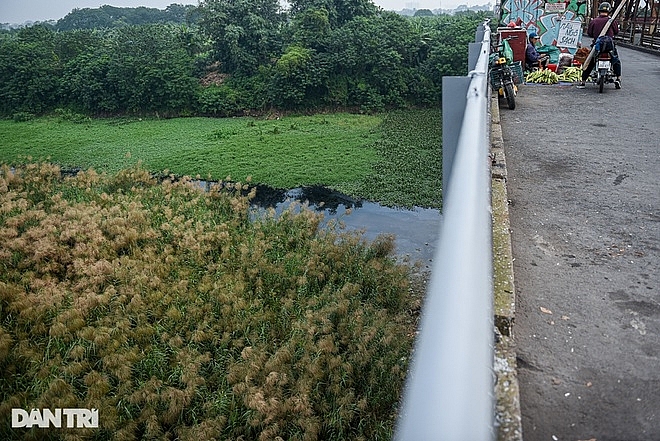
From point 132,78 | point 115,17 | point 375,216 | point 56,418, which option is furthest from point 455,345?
point 115,17

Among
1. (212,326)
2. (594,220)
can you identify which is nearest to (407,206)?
(212,326)

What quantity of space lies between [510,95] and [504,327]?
484 centimetres

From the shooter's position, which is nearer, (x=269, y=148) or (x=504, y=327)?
(x=504, y=327)

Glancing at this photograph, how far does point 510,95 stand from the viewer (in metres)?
6.15

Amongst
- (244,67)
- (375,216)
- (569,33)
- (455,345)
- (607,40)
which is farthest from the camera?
(244,67)

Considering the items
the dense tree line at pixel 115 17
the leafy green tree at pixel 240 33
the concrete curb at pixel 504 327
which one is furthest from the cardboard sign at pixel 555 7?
the dense tree line at pixel 115 17

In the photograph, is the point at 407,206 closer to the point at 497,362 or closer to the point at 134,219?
the point at 134,219

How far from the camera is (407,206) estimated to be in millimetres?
13477

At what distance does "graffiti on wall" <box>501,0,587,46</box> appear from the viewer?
10438 millimetres

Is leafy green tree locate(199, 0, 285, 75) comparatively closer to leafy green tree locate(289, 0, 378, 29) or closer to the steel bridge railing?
leafy green tree locate(289, 0, 378, 29)

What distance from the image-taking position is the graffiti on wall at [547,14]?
10438mm

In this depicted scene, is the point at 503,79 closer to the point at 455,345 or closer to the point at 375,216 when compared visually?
the point at 455,345

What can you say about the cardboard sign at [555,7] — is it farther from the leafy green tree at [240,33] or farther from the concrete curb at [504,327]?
the leafy green tree at [240,33]

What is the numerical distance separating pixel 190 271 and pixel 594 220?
768cm
